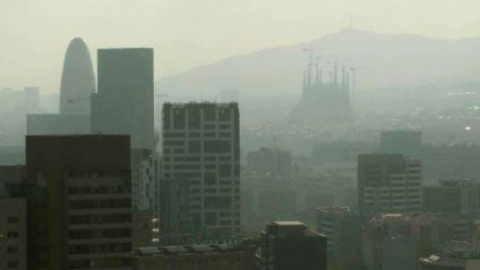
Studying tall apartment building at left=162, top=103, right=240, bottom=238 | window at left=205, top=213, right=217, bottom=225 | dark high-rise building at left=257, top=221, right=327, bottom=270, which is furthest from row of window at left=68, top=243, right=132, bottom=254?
window at left=205, top=213, right=217, bottom=225

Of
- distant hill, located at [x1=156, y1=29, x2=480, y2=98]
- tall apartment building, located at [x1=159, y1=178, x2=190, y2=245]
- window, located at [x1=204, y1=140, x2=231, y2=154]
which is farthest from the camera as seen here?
distant hill, located at [x1=156, y1=29, x2=480, y2=98]

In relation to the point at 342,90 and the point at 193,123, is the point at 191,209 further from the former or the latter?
the point at 342,90

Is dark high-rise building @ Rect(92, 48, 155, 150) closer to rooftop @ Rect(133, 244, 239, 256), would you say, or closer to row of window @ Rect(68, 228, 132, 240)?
rooftop @ Rect(133, 244, 239, 256)

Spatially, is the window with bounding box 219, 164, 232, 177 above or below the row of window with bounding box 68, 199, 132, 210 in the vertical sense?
above

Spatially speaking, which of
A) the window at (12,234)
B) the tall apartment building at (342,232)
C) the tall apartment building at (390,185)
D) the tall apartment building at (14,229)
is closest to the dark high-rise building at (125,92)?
the tall apartment building at (390,185)

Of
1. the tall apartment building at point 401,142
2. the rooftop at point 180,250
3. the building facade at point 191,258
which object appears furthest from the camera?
the tall apartment building at point 401,142

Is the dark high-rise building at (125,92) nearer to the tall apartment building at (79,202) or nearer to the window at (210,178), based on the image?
the window at (210,178)
